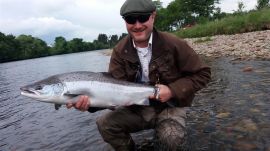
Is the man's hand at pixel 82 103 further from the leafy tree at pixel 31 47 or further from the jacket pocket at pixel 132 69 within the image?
the leafy tree at pixel 31 47

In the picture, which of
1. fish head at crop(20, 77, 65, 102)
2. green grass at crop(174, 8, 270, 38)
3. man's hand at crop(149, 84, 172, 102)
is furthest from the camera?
green grass at crop(174, 8, 270, 38)

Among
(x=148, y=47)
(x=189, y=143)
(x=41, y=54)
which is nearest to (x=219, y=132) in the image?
(x=189, y=143)

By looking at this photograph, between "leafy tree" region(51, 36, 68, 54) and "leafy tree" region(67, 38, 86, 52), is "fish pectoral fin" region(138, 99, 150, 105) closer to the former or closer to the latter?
"leafy tree" region(51, 36, 68, 54)

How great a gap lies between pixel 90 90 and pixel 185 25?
217 ft

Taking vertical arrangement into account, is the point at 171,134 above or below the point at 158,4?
below

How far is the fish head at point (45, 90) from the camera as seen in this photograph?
15.2 feet

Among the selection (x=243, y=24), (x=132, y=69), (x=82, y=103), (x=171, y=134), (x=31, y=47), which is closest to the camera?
(x=82, y=103)

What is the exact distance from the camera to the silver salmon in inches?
185

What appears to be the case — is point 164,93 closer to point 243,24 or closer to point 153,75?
point 153,75

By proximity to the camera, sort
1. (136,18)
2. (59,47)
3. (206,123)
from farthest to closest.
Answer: (59,47)
(206,123)
(136,18)

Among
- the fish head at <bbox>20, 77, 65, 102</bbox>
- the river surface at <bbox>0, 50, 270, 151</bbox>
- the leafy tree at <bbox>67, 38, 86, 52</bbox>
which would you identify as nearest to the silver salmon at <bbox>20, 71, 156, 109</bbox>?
the fish head at <bbox>20, 77, 65, 102</bbox>

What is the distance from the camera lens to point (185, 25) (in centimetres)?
6925

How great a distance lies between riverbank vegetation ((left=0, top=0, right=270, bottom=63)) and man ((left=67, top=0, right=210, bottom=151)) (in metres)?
21.3

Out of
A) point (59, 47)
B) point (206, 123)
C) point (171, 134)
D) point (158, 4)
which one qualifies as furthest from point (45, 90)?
point (59, 47)
